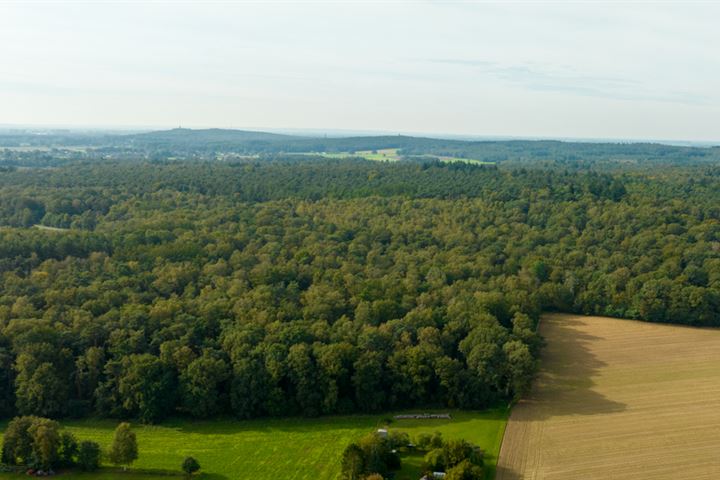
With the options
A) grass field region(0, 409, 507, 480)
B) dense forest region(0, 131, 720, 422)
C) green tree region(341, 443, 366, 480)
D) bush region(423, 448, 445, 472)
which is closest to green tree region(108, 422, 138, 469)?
grass field region(0, 409, 507, 480)

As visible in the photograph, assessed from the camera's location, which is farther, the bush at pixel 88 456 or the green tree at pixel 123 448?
the bush at pixel 88 456

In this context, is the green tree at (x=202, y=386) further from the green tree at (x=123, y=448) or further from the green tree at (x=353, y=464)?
the green tree at (x=353, y=464)

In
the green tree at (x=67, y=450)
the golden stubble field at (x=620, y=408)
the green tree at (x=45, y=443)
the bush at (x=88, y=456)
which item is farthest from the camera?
the golden stubble field at (x=620, y=408)

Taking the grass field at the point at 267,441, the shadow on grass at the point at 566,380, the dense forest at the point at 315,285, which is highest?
the dense forest at the point at 315,285

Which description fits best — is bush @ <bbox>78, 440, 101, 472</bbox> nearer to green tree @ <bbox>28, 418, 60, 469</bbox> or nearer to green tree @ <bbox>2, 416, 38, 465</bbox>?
green tree @ <bbox>28, 418, 60, 469</bbox>

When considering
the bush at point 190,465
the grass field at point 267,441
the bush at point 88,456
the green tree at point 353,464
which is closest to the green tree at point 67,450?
the bush at point 88,456

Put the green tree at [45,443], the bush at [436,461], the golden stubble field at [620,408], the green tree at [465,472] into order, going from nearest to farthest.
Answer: the green tree at [465,472] → the bush at [436,461] → the green tree at [45,443] → the golden stubble field at [620,408]

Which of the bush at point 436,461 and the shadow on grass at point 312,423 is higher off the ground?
the bush at point 436,461
